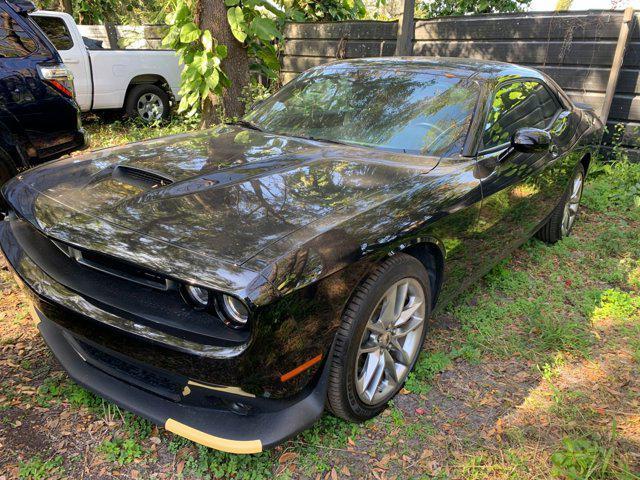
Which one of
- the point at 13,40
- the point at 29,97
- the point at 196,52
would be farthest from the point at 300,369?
the point at 196,52

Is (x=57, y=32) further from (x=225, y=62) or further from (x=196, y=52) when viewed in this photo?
(x=225, y=62)

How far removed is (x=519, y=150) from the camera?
289 centimetres

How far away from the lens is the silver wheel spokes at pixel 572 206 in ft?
14.5

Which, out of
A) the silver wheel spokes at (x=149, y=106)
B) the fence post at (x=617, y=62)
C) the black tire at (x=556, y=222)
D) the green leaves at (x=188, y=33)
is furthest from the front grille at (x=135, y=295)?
the silver wheel spokes at (x=149, y=106)

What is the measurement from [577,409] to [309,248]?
1.75 m

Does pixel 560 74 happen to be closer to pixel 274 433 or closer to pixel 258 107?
pixel 258 107

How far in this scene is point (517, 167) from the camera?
3.10 m

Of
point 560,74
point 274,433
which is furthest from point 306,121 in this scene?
point 560,74

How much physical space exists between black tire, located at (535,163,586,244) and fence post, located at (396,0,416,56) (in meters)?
3.64

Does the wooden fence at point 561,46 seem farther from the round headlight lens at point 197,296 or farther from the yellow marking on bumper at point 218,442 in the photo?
the yellow marking on bumper at point 218,442

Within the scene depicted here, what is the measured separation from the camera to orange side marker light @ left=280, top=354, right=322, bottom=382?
1815 millimetres

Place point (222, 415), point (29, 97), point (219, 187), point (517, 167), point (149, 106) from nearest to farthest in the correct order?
point (222, 415), point (219, 187), point (517, 167), point (29, 97), point (149, 106)

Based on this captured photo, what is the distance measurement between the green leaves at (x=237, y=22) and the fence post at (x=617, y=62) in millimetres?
4166

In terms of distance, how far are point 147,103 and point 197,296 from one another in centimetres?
725
